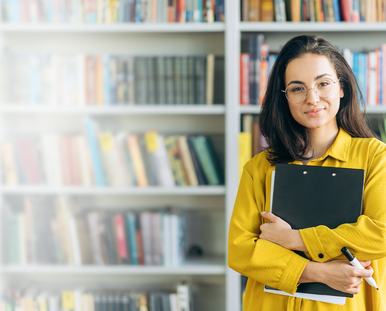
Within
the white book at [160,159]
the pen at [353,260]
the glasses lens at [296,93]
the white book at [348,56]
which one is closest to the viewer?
the pen at [353,260]

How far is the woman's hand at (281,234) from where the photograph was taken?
80 cm

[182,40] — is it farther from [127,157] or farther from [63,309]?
[63,309]

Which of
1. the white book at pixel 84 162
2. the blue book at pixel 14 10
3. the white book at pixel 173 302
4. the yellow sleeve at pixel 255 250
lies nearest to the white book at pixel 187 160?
the white book at pixel 84 162

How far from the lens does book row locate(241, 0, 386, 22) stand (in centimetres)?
168

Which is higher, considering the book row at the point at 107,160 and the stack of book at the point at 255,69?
the stack of book at the point at 255,69

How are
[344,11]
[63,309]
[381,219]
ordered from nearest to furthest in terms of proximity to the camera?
[381,219] → [344,11] → [63,309]

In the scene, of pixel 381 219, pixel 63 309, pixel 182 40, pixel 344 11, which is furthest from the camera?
pixel 182 40

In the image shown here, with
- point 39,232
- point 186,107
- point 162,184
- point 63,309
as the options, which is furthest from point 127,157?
point 63,309

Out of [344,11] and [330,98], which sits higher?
[344,11]

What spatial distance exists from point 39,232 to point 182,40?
4.18ft

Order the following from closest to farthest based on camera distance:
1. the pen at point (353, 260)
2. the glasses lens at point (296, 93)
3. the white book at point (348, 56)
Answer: the pen at point (353, 260) < the glasses lens at point (296, 93) < the white book at point (348, 56)

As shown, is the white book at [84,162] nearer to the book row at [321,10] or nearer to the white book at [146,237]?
the white book at [146,237]

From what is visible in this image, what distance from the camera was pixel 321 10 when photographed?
1.69m

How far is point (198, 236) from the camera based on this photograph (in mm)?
1979
